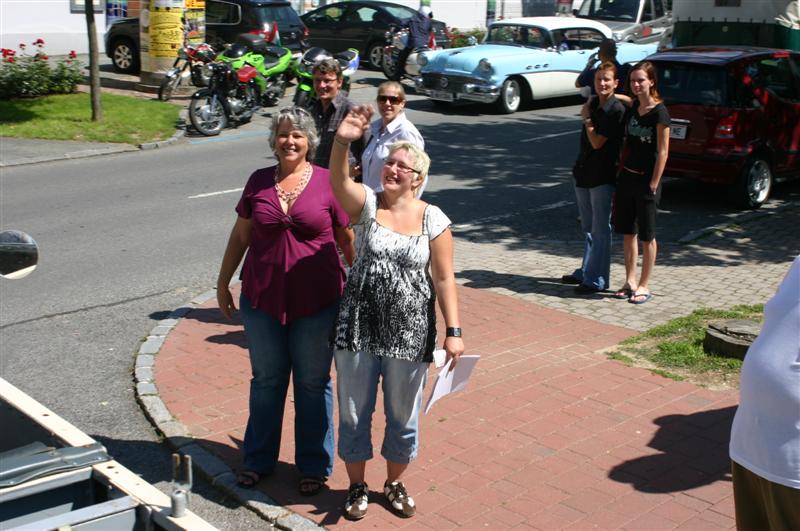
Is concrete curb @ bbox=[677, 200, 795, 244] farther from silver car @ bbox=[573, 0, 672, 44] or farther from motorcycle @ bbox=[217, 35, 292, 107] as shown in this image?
silver car @ bbox=[573, 0, 672, 44]

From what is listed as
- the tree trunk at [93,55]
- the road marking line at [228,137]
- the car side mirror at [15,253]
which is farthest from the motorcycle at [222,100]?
the car side mirror at [15,253]

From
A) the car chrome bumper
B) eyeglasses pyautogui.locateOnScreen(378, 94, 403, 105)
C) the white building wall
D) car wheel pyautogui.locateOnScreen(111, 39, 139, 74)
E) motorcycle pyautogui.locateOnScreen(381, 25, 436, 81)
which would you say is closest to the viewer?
eyeglasses pyautogui.locateOnScreen(378, 94, 403, 105)

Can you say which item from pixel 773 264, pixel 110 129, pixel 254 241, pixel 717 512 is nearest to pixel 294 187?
pixel 254 241

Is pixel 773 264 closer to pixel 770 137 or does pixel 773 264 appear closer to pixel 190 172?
pixel 770 137

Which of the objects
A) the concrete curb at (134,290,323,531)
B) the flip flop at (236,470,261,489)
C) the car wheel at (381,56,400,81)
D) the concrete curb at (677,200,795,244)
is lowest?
the concrete curb at (134,290,323,531)

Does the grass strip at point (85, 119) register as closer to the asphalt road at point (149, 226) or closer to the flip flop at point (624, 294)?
the asphalt road at point (149, 226)

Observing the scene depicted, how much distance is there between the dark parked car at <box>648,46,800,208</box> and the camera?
1205cm

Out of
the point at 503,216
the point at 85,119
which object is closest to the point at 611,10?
the point at 85,119

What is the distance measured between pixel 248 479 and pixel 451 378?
132 cm

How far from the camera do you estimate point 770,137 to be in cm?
1241

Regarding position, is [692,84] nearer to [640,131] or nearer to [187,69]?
[640,131]

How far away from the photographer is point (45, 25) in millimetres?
25391

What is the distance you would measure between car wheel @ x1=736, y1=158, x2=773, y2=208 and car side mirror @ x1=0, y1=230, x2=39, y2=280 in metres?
10.3

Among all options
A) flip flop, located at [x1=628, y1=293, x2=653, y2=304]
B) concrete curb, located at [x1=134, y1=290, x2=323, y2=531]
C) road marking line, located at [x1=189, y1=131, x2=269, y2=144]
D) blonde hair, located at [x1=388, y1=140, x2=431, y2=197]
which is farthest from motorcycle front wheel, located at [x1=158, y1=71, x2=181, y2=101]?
blonde hair, located at [x1=388, y1=140, x2=431, y2=197]
